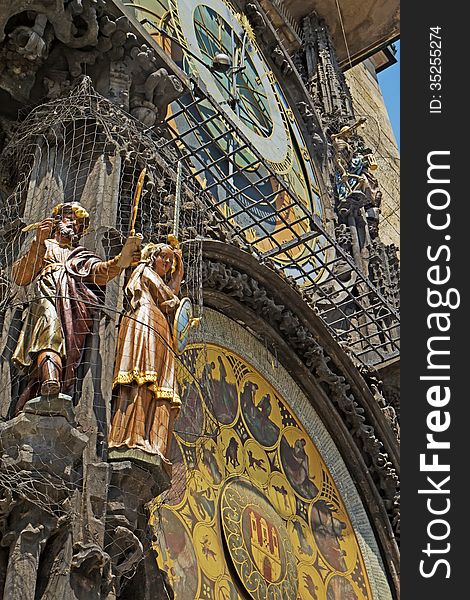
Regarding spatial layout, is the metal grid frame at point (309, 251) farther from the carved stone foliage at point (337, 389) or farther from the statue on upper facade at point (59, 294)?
the statue on upper facade at point (59, 294)

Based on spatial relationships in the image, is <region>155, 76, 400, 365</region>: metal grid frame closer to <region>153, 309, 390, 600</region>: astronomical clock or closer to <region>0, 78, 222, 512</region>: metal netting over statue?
<region>0, 78, 222, 512</region>: metal netting over statue

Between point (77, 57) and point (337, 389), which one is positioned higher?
point (77, 57)

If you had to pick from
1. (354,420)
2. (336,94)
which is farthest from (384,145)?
(354,420)

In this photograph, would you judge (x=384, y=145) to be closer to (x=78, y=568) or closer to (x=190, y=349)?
(x=190, y=349)

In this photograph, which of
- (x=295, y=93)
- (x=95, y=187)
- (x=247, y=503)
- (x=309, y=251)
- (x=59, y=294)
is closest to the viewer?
(x=59, y=294)

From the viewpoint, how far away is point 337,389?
944 cm

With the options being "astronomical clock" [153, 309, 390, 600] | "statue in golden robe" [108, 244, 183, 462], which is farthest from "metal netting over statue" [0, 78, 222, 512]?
"astronomical clock" [153, 309, 390, 600]

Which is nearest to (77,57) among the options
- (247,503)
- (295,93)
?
(247,503)

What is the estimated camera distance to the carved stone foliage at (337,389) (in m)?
9.07

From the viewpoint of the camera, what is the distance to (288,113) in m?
12.4

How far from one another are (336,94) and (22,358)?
8732 mm

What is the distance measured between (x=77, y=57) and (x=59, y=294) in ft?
7.40

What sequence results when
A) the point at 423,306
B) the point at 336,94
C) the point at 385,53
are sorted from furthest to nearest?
1. the point at 385,53
2. the point at 336,94
3. the point at 423,306

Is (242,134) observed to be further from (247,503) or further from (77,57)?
(247,503)
